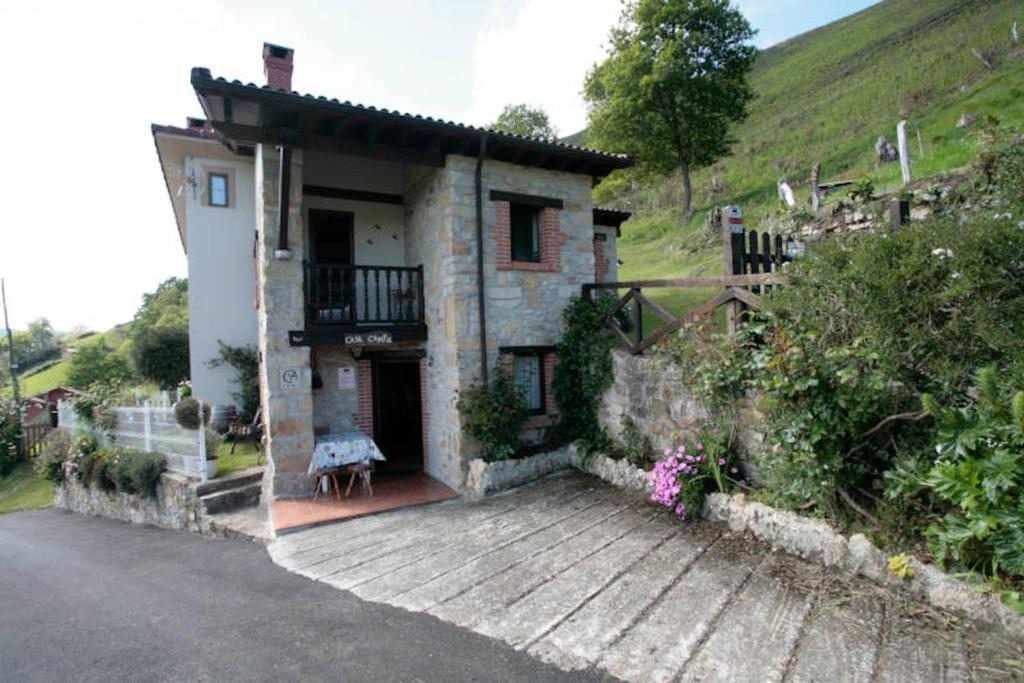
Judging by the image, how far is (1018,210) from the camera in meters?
3.77

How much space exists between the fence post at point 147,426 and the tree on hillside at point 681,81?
19594 mm

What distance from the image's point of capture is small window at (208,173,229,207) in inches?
455

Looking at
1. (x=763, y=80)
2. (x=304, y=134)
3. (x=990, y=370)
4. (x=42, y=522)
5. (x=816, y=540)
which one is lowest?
(x=42, y=522)

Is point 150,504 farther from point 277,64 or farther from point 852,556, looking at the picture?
point 852,556

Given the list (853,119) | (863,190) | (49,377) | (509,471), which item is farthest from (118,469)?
(49,377)

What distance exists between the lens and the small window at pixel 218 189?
37.9ft

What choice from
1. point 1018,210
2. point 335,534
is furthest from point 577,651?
point 1018,210

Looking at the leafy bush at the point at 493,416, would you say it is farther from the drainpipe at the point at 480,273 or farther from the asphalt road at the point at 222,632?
the asphalt road at the point at 222,632

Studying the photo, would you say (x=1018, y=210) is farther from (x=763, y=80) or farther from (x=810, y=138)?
(x=763, y=80)

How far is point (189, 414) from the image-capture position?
8273 millimetres

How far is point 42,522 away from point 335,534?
9806 millimetres

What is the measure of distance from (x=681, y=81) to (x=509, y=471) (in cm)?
1887

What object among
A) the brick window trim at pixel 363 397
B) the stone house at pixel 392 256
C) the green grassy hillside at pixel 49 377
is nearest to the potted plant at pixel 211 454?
the stone house at pixel 392 256

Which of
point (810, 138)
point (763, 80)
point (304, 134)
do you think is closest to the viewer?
point (304, 134)
